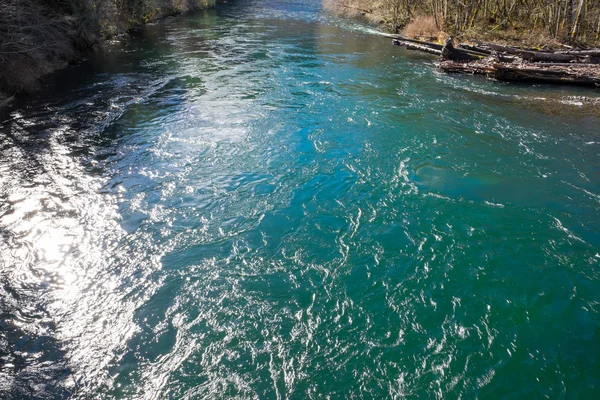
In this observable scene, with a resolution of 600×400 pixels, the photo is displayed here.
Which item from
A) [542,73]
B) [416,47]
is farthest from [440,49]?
[542,73]

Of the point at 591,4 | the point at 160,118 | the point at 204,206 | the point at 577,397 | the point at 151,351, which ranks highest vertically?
the point at 591,4

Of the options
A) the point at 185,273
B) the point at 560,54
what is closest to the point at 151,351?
the point at 185,273

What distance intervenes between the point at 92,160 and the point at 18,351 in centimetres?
622

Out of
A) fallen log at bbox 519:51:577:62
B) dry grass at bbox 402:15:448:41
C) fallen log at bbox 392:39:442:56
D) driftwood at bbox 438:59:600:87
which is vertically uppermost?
dry grass at bbox 402:15:448:41

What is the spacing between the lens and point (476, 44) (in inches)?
838

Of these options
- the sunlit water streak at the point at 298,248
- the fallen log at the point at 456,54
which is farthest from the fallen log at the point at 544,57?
the sunlit water streak at the point at 298,248

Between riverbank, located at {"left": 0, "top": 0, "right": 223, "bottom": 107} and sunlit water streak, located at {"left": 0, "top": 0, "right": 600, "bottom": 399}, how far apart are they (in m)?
1.47

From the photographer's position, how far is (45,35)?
52.0ft

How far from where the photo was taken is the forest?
19.8 m

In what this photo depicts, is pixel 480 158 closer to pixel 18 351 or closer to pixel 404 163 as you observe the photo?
pixel 404 163

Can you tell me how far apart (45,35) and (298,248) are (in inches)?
639

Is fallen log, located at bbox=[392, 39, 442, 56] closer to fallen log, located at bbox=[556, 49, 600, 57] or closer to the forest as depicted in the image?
Result: the forest

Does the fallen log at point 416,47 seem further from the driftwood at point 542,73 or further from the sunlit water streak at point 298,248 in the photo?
the sunlit water streak at point 298,248

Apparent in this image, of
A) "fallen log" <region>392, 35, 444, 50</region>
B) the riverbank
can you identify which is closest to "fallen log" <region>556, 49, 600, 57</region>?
"fallen log" <region>392, 35, 444, 50</region>
